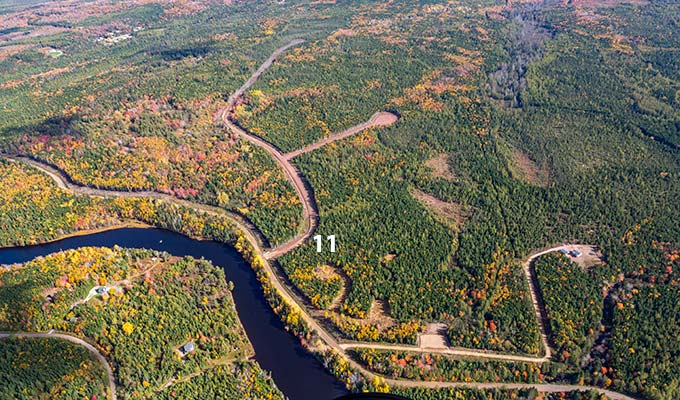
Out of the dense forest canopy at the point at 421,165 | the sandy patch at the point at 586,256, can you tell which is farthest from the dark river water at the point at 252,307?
the sandy patch at the point at 586,256

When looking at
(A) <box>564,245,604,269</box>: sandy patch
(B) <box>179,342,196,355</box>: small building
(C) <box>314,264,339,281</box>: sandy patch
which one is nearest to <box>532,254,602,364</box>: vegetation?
(A) <box>564,245,604,269</box>: sandy patch

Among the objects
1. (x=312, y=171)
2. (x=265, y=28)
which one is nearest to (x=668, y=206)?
(x=312, y=171)

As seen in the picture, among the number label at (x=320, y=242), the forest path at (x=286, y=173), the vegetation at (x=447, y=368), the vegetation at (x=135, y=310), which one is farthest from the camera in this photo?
the forest path at (x=286, y=173)

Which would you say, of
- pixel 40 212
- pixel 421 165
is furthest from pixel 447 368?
pixel 40 212

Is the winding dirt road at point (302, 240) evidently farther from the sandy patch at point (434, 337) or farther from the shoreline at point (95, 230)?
the shoreline at point (95, 230)

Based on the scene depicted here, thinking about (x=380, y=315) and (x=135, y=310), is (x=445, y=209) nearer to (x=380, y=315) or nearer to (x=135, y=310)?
(x=380, y=315)

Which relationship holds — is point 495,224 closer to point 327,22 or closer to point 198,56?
point 198,56
